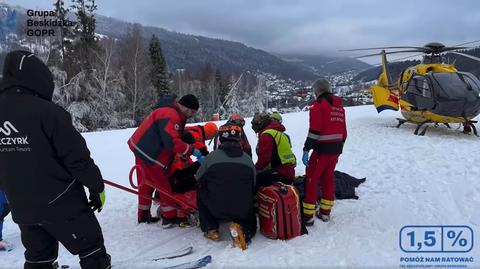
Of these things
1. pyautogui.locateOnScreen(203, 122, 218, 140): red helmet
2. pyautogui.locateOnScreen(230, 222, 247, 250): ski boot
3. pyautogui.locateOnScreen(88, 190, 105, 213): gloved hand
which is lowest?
pyautogui.locateOnScreen(230, 222, 247, 250): ski boot

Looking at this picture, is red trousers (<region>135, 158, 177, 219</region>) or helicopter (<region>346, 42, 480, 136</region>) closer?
red trousers (<region>135, 158, 177, 219</region>)

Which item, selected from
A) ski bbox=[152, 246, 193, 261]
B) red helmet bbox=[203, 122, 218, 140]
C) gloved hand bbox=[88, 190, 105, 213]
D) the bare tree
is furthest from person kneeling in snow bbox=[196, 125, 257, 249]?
the bare tree

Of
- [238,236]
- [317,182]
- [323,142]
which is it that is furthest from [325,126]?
[238,236]

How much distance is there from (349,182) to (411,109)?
6.79 metres

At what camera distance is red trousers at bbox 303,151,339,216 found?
484 centimetres

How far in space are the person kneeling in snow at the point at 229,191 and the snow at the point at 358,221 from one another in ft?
0.65

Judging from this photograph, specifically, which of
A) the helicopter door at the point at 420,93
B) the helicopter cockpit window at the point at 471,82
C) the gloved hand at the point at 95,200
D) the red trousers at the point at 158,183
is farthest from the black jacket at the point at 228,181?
the helicopter cockpit window at the point at 471,82

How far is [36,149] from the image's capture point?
2.71m

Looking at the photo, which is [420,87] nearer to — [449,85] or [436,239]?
[449,85]

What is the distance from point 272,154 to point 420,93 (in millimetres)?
8062

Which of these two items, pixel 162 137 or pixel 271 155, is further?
pixel 271 155

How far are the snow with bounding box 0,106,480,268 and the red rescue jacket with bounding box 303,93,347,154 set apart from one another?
3.39 feet

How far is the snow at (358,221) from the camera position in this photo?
385cm

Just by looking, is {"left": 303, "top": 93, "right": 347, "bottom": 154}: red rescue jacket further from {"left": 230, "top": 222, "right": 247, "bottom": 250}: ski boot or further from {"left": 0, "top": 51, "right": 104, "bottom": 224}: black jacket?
{"left": 0, "top": 51, "right": 104, "bottom": 224}: black jacket
